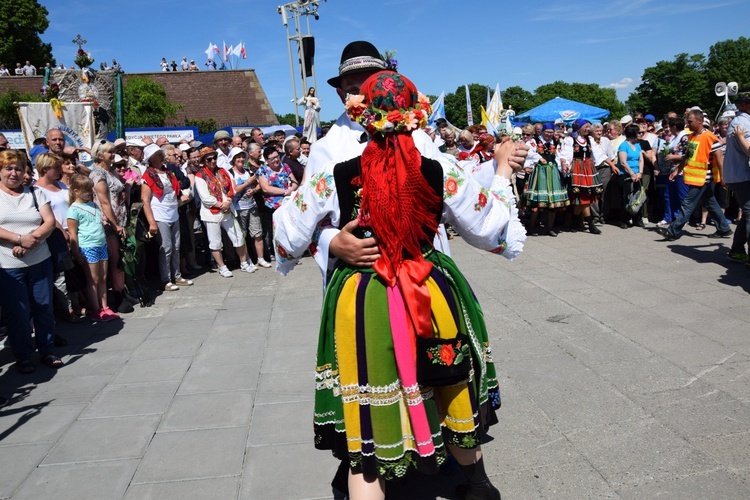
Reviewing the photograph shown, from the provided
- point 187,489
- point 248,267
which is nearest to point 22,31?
point 248,267

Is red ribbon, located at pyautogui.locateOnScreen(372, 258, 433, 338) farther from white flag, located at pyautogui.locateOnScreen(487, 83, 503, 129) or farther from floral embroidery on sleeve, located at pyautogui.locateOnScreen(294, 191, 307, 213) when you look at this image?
white flag, located at pyautogui.locateOnScreen(487, 83, 503, 129)

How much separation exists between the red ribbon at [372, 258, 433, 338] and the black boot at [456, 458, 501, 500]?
2.36 feet

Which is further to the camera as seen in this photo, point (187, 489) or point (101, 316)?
point (101, 316)

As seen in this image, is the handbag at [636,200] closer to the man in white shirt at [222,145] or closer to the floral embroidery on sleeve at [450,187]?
the man in white shirt at [222,145]

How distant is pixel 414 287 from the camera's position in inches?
81.4

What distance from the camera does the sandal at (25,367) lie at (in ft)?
14.9

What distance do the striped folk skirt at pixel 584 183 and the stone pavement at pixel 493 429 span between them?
2.90m

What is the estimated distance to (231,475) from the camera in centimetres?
298

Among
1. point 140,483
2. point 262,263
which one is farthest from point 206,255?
point 140,483

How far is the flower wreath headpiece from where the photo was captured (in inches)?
79.0

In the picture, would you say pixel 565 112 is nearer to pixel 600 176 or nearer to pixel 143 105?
pixel 600 176

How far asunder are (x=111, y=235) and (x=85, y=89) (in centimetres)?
489

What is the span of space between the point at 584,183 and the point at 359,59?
7.38m

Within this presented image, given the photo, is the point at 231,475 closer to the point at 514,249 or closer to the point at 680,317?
the point at 514,249
